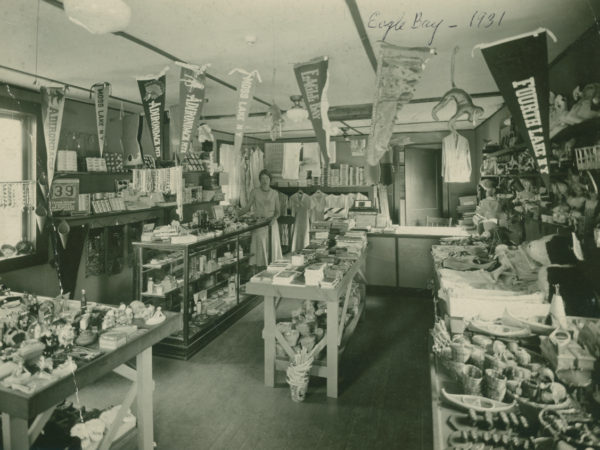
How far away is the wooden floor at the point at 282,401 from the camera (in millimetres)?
3219

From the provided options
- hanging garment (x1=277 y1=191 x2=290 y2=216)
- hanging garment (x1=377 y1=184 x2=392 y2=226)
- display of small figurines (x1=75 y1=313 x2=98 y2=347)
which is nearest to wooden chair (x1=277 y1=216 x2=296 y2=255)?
hanging garment (x1=277 y1=191 x2=290 y2=216)

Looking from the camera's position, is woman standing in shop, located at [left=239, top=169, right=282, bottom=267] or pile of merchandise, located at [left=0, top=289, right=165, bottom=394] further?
woman standing in shop, located at [left=239, top=169, right=282, bottom=267]

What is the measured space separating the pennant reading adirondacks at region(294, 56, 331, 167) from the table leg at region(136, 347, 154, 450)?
90.1 inches

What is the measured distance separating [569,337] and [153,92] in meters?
3.98

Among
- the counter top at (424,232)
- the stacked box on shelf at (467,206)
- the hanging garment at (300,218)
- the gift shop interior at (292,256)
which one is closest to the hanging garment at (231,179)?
the hanging garment at (300,218)

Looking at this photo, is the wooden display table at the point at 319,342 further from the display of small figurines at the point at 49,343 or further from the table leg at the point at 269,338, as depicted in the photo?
the display of small figurines at the point at 49,343

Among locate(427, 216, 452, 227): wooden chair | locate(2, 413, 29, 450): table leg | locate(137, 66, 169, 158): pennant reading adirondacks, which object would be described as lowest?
locate(2, 413, 29, 450): table leg

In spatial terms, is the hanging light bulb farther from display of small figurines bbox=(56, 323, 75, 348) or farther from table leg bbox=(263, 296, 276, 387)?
table leg bbox=(263, 296, 276, 387)

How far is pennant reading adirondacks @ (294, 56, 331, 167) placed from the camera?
3242 mm

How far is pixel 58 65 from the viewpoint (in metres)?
3.83

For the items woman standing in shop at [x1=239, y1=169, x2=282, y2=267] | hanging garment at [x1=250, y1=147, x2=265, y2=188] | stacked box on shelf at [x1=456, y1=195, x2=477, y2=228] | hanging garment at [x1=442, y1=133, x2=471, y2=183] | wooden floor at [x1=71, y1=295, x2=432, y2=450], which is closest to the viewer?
wooden floor at [x1=71, y1=295, x2=432, y2=450]

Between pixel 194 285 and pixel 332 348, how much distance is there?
2.87 metres

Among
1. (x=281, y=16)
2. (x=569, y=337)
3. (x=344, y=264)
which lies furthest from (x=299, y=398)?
(x=281, y=16)

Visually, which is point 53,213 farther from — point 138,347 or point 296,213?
point 296,213
